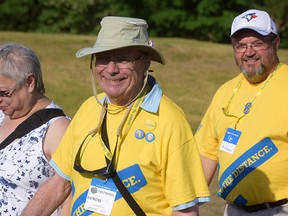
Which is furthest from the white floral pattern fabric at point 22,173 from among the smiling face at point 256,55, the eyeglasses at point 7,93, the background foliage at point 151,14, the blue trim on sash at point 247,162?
the background foliage at point 151,14

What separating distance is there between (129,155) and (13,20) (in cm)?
4147

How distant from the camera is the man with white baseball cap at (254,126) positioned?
18.0ft

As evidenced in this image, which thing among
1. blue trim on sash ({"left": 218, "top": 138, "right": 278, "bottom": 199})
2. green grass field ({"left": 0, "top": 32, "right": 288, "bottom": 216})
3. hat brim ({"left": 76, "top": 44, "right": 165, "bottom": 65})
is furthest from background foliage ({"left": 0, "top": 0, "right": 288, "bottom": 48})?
hat brim ({"left": 76, "top": 44, "right": 165, "bottom": 65})

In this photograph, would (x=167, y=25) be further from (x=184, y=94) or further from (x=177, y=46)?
(x=184, y=94)

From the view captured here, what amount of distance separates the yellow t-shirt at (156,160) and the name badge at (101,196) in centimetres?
3

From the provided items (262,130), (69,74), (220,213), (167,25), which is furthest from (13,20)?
(262,130)

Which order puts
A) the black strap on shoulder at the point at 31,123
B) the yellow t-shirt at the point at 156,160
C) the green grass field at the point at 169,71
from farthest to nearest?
the green grass field at the point at 169,71
the black strap on shoulder at the point at 31,123
the yellow t-shirt at the point at 156,160

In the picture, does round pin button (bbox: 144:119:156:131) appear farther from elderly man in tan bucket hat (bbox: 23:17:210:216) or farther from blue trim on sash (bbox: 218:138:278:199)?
blue trim on sash (bbox: 218:138:278:199)

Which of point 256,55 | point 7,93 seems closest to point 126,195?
point 7,93

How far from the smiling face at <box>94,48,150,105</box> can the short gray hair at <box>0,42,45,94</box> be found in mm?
977

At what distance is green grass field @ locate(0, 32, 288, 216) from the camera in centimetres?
1920

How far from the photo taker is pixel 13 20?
4462cm

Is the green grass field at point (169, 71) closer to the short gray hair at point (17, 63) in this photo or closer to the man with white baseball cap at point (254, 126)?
the man with white baseball cap at point (254, 126)

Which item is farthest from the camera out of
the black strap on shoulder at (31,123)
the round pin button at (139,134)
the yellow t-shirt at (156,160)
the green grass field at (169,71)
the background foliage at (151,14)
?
the background foliage at (151,14)
